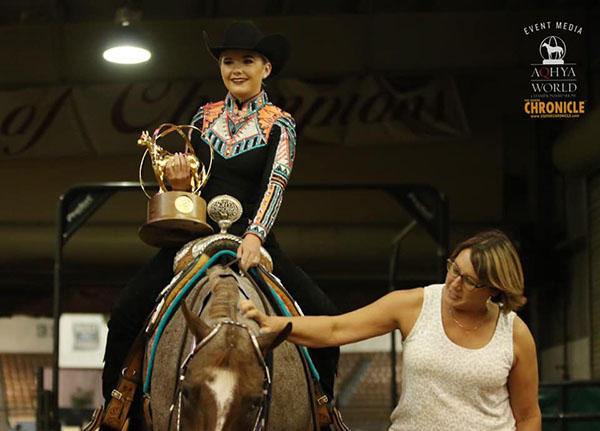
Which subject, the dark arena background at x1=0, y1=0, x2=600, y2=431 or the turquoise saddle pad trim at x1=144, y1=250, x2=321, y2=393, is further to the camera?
the dark arena background at x1=0, y1=0, x2=600, y2=431

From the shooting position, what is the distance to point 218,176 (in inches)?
202

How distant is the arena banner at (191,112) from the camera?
41.4 ft

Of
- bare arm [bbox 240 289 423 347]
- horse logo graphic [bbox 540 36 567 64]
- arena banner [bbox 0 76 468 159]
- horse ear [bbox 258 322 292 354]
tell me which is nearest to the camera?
horse ear [bbox 258 322 292 354]

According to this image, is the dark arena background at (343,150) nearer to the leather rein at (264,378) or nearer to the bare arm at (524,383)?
the bare arm at (524,383)

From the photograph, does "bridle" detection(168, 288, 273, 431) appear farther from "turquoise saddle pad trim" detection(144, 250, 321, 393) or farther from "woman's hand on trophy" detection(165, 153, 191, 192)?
"woman's hand on trophy" detection(165, 153, 191, 192)

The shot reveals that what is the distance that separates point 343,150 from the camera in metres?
13.5

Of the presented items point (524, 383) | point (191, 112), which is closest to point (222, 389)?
point (524, 383)

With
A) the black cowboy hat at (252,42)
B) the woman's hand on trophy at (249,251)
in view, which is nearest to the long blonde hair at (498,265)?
the woman's hand on trophy at (249,251)

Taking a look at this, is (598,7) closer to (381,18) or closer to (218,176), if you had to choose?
(381,18)

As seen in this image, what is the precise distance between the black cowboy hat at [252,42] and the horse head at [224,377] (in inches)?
62.0

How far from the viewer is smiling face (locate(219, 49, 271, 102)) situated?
5086mm

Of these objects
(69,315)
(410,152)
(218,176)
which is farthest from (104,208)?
(218,176)

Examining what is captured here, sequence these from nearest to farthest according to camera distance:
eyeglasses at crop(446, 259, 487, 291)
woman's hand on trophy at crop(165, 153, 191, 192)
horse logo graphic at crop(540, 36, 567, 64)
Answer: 1. eyeglasses at crop(446, 259, 487, 291)
2. woman's hand on trophy at crop(165, 153, 191, 192)
3. horse logo graphic at crop(540, 36, 567, 64)

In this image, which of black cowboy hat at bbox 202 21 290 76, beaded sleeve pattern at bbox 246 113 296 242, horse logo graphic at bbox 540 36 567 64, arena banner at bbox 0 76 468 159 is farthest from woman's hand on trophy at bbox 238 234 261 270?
arena banner at bbox 0 76 468 159
